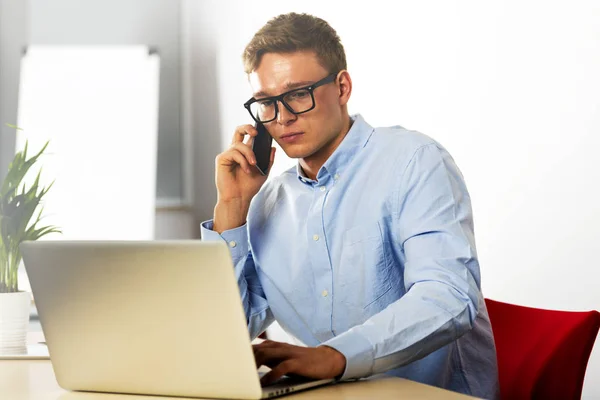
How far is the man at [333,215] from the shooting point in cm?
154

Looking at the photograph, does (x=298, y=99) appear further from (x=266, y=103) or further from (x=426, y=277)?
(x=426, y=277)

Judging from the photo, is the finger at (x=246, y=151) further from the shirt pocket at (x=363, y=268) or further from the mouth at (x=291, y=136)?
the shirt pocket at (x=363, y=268)

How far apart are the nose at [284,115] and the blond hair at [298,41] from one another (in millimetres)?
138

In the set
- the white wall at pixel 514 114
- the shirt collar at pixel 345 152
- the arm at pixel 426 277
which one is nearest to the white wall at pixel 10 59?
the white wall at pixel 514 114

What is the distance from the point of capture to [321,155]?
5.97 ft

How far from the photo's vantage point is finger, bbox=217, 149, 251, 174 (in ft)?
6.07

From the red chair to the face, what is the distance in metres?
0.58

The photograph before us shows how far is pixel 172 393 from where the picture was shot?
1.10 m

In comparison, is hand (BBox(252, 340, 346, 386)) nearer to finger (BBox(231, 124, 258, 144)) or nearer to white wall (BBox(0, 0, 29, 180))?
finger (BBox(231, 124, 258, 144))

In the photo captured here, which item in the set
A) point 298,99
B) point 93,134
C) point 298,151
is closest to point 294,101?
point 298,99

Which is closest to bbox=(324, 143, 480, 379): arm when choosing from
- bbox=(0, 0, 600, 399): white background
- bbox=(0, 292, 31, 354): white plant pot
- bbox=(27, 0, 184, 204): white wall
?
bbox=(0, 0, 600, 399): white background

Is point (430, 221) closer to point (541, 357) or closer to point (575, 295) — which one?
point (541, 357)

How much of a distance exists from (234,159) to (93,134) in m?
2.95

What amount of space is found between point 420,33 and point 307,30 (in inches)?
47.4
